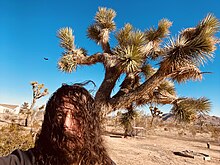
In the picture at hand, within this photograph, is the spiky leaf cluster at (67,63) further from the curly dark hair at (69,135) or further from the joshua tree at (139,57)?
the curly dark hair at (69,135)

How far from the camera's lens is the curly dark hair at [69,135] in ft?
3.72

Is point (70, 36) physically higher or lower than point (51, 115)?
higher

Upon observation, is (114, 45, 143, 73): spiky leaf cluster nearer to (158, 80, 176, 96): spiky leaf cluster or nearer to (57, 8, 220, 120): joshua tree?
(57, 8, 220, 120): joshua tree

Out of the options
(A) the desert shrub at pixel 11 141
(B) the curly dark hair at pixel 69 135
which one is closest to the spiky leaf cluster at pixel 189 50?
(A) the desert shrub at pixel 11 141

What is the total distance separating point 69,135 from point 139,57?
20.6 ft

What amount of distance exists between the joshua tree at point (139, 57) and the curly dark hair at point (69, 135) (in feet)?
17.9

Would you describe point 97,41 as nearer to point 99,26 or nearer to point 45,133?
point 99,26

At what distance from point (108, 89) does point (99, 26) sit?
2743 mm

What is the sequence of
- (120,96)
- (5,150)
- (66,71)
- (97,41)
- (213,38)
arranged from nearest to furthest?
(5,150)
(213,38)
(120,96)
(66,71)
(97,41)

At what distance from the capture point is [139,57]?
7246 mm

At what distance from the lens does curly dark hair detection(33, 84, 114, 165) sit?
113 cm

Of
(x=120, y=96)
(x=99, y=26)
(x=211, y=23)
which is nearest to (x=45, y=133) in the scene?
(x=120, y=96)

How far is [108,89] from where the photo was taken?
7727 mm

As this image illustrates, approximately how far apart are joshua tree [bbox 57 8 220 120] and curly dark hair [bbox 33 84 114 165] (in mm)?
5447
